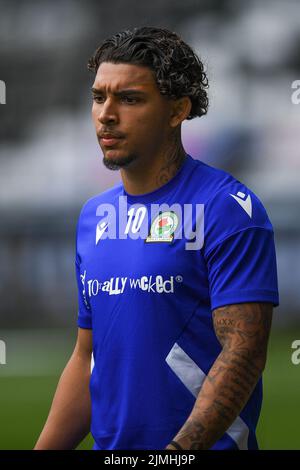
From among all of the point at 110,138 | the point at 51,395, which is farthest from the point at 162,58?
the point at 51,395

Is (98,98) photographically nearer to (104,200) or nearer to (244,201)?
(104,200)

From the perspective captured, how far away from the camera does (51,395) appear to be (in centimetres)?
1260

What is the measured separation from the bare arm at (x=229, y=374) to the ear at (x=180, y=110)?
0.69 m

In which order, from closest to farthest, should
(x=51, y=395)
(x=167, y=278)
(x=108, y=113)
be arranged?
1. (x=167, y=278)
2. (x=108, y=113)
3. (x=51, y=395)

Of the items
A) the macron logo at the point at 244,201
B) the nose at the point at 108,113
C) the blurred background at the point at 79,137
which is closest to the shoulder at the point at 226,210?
the macron logo at the point at 244,201

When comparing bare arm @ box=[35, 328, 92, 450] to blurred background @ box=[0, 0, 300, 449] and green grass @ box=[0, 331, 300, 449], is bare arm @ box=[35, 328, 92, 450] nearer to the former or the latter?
green grass @ box=[0, 331, 300, 449]

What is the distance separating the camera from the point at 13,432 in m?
9.88

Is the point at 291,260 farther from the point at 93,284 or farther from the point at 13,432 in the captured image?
the point at 93,284

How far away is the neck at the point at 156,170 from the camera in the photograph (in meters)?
3.23

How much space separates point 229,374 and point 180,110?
3.05 feet

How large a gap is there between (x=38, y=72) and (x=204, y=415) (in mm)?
16575

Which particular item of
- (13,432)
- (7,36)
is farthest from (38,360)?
(7,36)

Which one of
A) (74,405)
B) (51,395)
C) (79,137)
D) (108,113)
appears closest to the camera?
(108,113)

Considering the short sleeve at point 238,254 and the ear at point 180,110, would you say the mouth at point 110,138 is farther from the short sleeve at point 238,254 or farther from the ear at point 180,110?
the short sleeve at point 238,254
